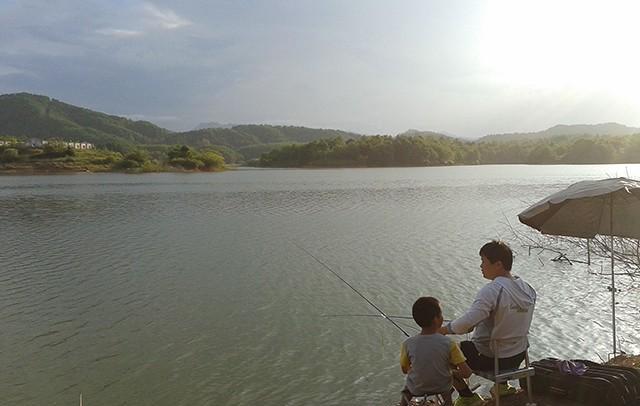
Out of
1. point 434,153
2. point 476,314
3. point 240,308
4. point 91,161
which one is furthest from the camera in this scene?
point 434,153

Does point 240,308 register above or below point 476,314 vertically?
below

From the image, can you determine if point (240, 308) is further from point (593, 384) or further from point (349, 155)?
point (349, 155)

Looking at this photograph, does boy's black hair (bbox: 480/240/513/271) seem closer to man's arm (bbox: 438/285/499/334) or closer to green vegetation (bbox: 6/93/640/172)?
man's arm (bbox: 438/285/499/334)

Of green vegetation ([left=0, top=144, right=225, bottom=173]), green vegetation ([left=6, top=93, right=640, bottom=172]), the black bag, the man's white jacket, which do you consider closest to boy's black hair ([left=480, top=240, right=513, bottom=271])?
the man's white jacket

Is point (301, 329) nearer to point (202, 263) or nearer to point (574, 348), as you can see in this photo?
point (574, 348)

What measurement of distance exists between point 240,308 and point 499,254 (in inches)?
274

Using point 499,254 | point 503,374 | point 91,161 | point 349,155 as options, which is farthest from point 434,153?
point 503,374

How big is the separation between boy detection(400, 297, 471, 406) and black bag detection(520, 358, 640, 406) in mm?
879

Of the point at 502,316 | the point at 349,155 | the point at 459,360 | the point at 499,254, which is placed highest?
the point at 349,155

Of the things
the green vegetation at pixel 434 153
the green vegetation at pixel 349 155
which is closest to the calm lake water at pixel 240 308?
the green vegetation at pixel 349 155

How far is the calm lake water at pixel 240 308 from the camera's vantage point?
704 centimetres

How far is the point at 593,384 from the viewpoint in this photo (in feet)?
14.1

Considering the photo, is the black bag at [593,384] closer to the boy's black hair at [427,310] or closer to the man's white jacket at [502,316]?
the man's white jacket at [502,316]

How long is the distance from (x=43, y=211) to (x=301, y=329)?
24.9 metres
